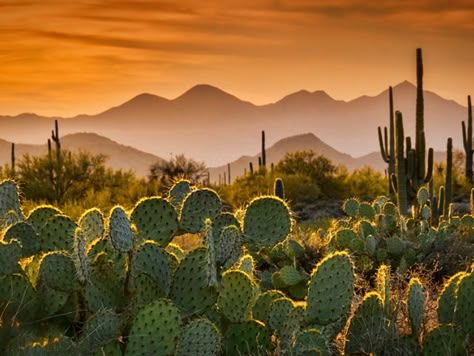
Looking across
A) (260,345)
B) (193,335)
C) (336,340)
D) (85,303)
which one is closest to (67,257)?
(85,303)

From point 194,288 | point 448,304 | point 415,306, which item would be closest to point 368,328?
point 415,306

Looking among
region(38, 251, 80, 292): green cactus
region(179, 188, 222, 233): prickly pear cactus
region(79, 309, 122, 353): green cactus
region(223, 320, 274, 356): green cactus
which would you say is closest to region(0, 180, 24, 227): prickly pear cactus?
region(38, 251, 80, 292): green cactus

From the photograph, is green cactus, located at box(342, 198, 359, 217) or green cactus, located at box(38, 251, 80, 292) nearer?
green cactus, located at box(38, 251, 80, 292)

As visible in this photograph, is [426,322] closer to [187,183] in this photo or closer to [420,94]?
[187,183]

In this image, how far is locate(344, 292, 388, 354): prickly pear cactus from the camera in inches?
257

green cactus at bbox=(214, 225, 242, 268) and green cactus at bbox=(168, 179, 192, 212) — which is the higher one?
green cactus at bbox=(168, 179, 192, 212)

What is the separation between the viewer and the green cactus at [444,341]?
6.46 m

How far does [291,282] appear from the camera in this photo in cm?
Answer: 1086

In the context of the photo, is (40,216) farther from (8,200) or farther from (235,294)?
(235,294)

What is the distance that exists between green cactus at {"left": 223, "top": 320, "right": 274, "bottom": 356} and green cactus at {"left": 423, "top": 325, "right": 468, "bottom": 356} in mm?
1194

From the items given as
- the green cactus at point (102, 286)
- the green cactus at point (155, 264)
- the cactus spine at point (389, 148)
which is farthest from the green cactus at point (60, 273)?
the cactus spine at point (389, 148)

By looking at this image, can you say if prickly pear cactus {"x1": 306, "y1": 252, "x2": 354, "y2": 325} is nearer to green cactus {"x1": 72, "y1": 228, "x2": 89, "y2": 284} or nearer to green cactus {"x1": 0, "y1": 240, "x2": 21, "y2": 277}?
green cactus {"x1": 72, "y1": 228, "x2": 89, "y2": 284}

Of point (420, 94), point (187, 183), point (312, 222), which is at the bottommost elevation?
point (312, 222)

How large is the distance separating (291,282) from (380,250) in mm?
2789
